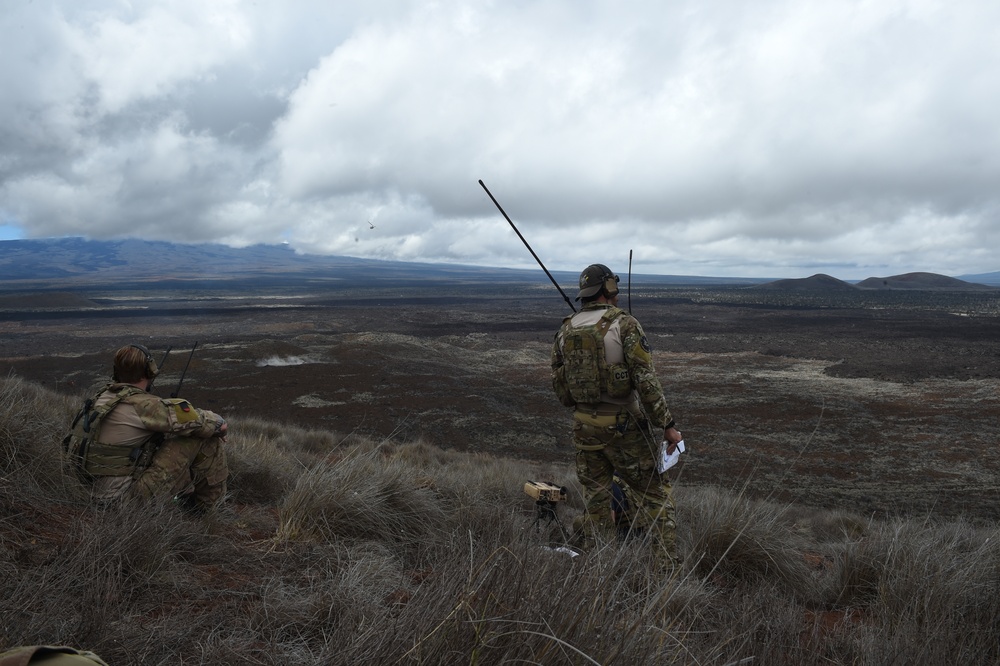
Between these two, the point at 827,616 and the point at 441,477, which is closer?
the point at 827,616

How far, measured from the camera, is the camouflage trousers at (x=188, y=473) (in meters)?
3.65

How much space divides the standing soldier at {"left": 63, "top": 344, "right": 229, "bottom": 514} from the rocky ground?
338 centimetres

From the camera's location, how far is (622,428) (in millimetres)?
3939

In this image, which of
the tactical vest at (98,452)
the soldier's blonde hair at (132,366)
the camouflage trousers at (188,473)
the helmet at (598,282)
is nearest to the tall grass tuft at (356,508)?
the camouflage trousers at (188,473)

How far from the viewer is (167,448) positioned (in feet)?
12.6

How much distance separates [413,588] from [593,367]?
Result: 1.81 metres

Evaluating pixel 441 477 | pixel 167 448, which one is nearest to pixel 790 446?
pixel 441 477

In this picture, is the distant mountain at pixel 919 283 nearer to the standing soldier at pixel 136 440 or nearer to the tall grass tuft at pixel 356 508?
the tall grass tuft at pixel 356 508

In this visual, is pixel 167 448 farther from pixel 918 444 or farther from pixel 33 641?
pixel 918 444

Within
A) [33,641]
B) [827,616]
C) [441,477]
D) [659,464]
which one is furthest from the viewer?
[441,477]

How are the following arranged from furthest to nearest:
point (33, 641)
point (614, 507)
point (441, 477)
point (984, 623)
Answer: point (441, 477)
point (614, 507)
point (984, 623)
point (33, 641)

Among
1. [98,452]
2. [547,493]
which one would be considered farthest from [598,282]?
[98,452]

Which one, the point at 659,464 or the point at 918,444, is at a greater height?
the point at 659,464

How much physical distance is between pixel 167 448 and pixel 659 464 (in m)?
3.07
